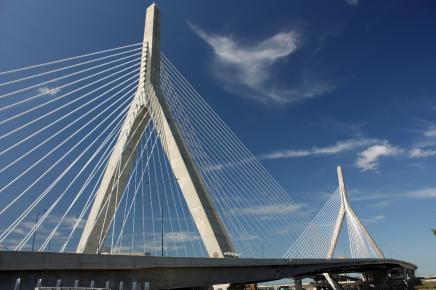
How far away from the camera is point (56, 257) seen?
14.0m

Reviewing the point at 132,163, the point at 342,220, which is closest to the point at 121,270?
the point at 132,163

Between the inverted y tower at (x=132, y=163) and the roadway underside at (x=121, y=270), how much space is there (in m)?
1.78

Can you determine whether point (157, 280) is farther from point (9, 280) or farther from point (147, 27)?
point (147, 27)

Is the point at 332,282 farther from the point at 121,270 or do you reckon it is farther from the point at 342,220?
the point at 121,270

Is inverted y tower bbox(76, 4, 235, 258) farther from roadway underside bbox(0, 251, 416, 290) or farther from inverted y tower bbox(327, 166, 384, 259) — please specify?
inverted y tower bbox(327, 166, 384, 259)

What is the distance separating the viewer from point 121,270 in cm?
1750

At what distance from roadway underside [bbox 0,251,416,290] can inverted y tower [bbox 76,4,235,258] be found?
1777 millimetres

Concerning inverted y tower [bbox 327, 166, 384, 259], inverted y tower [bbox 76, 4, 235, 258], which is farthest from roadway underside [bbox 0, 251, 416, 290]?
inverted y tower [bbox 327, 166, 384, 259]

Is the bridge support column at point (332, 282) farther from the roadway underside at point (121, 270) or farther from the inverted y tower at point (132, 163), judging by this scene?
the inverted y tower at point (132, 163)

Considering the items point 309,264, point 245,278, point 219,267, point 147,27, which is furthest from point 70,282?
point 309,264

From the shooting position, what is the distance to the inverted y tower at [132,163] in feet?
80.2

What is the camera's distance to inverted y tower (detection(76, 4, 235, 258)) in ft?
80.2

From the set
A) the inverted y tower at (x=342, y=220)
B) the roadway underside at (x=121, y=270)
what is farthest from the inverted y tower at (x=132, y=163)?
the inverted y tower at (x=342, y=220)

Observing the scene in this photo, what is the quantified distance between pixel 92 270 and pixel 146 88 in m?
14.0
